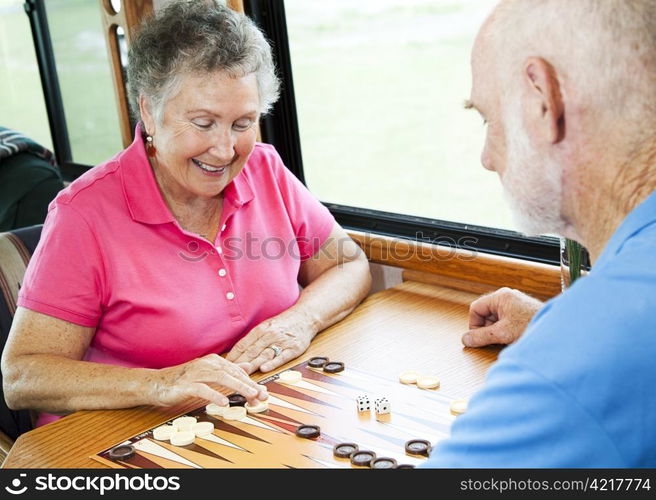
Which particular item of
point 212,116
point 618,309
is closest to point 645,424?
point 618,309

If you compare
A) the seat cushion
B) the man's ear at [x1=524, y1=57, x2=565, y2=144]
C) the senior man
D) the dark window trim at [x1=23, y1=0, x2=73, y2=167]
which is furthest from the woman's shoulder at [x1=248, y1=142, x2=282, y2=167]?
the dark window trim at [x1=23, y1=0, x2=73, y2=167]

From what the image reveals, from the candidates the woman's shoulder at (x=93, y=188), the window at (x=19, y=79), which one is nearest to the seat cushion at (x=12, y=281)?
the woman's shoulder at (x=93, y=188)

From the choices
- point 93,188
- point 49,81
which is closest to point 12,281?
point 93,188

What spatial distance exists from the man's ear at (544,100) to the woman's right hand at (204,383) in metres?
1.00

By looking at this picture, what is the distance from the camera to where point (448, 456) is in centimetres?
102

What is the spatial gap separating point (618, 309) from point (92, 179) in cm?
159

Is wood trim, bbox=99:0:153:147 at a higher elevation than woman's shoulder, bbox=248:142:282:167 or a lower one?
higher

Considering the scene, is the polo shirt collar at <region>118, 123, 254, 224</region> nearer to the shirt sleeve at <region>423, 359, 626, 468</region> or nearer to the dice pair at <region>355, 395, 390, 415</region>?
the dice pair at <region>355, 395, 390, 415</region>

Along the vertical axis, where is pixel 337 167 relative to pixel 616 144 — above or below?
below

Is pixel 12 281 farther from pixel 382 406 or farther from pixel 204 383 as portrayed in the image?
pixel 382 406

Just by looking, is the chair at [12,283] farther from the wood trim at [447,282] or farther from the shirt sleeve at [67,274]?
the wood trim at [447,282]

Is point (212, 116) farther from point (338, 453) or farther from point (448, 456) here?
point (448, 456)

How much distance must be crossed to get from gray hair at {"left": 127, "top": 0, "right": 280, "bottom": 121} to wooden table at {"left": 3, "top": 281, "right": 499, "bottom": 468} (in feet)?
2.30

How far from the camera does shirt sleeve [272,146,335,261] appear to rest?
257cm
